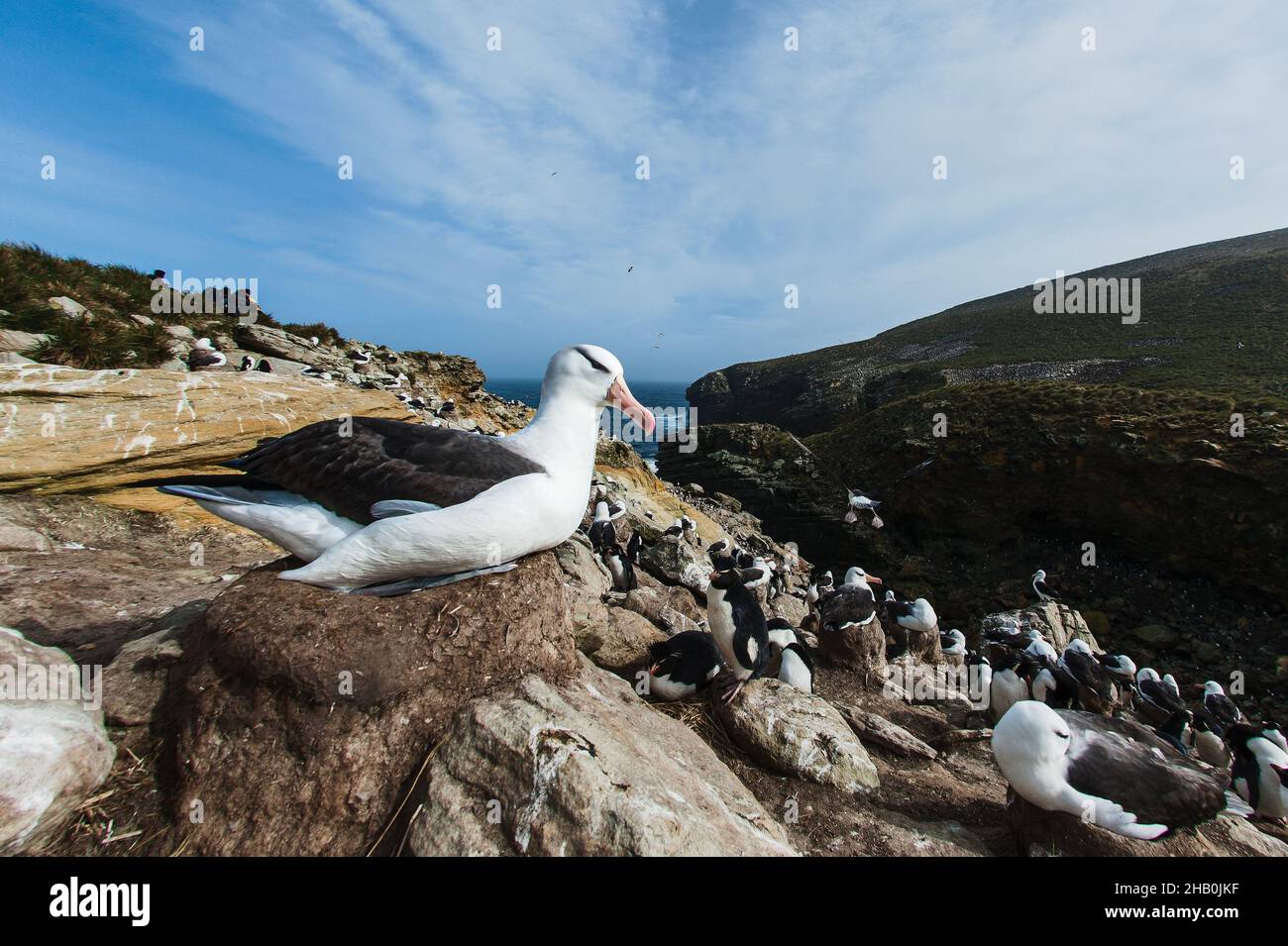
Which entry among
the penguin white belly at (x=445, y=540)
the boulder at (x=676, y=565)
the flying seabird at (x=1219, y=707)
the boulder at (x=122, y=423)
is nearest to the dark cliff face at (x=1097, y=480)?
the flying seabird at (x=1219, y=707)

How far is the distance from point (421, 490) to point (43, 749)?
2.09 m

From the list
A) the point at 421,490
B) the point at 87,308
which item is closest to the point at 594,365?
the point at 421,490

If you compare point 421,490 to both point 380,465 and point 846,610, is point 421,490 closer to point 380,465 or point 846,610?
point 380,465

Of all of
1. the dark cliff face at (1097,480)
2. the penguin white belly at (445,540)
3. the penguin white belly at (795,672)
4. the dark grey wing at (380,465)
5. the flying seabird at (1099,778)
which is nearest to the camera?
the penguin white belly at (445,540)

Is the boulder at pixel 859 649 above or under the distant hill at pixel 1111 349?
under

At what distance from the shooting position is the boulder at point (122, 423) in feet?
20.9

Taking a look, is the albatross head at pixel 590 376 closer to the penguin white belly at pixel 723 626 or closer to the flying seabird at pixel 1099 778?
the penguin white belly at pixel 723 626

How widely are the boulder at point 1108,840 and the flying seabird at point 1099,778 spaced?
0.09 m

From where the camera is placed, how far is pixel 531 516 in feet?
11.3

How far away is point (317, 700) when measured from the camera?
3.00m

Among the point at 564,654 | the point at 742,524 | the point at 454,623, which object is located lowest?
the point at 742,524

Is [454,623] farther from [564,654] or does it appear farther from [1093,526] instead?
[1093,526]
